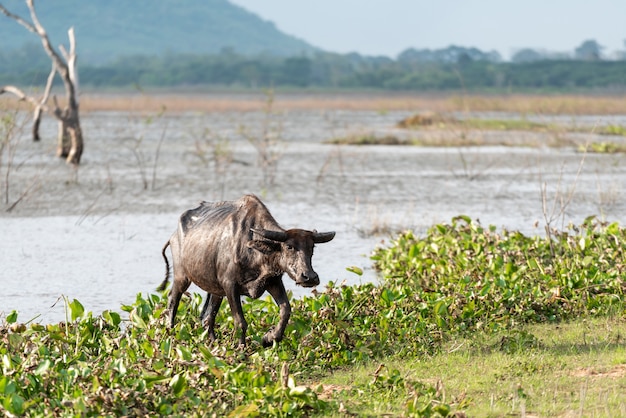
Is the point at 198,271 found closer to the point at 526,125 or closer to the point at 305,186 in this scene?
the point at 305,186

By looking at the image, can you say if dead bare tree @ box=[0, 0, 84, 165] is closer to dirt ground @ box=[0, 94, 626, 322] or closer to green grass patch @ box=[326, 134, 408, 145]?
dirt ground @ box=[0, 94, 626, 322]

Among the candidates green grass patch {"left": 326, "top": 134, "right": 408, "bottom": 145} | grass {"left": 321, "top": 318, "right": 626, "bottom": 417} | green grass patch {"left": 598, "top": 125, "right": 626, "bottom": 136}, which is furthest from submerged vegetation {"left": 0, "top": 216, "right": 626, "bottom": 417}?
green grass patch {"left": 598, "top": 125, "right": 626, "bottom": 136}

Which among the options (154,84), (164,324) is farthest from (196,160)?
(154,84)

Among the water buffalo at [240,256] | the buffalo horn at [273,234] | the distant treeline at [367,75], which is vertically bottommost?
the distant treeline at [367,75]

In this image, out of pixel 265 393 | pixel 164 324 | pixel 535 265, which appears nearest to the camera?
pixel 265 393

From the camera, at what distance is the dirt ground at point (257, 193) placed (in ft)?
39.7

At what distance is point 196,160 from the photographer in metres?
26.1

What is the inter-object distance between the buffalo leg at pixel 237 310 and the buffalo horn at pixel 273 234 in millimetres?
584

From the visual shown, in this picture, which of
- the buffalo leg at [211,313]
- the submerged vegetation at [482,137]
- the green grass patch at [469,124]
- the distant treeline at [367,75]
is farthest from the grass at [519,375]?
the distant treeline at [367,75]

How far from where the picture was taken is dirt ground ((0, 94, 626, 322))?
39.7ft

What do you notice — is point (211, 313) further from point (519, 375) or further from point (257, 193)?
point (257, 193)

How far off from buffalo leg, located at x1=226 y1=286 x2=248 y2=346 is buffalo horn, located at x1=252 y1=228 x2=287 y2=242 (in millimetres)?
584

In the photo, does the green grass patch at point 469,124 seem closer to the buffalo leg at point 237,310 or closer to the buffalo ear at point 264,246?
the buffalo leg at point 237,310

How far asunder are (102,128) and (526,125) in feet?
53.2
